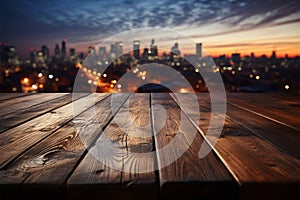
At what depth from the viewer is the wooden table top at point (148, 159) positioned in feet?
1.86

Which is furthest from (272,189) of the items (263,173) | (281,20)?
(281,20)

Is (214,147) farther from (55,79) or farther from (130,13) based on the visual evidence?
(55,79)

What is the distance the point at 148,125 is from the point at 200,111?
1.76 feet

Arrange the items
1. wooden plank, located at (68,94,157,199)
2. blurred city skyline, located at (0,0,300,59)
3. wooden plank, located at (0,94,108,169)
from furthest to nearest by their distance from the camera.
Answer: blurred city skyline, located at (0,0,300,59) < wooden plank, located at (0,94,108,169) < wooden plank, located at (68,94,157,199)

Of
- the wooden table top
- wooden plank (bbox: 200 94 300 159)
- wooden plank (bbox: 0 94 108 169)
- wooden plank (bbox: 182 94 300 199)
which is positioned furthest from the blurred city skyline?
wooden plank (bbox: 182 94 300 199)

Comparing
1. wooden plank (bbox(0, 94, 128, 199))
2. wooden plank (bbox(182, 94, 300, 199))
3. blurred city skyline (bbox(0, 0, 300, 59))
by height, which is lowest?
wooden plank (bbox(182, 94, 300, 199))

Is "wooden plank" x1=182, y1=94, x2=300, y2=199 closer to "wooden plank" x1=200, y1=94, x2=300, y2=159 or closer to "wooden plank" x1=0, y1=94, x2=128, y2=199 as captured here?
"wooden plank" x1=200, y1=94, x2=300, y2=159

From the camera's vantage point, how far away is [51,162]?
0.71 m

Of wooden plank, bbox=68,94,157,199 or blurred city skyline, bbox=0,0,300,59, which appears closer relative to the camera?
wooden plank, bbox=68,94,157,199

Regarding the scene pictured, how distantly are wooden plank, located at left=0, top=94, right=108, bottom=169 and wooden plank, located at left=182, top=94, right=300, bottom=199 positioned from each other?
739mm

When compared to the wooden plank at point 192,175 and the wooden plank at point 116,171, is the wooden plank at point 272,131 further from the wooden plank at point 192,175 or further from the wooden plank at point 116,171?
the wooden plank at point 116,171

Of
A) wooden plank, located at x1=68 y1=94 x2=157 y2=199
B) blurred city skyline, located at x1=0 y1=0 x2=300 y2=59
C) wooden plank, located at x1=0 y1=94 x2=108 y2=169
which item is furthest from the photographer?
blurred city skyline, located at x1=0 y1=0 x2=300 y2=59

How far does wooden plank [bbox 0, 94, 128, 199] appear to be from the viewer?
57 cm

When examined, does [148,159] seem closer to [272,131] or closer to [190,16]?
[272,131]
